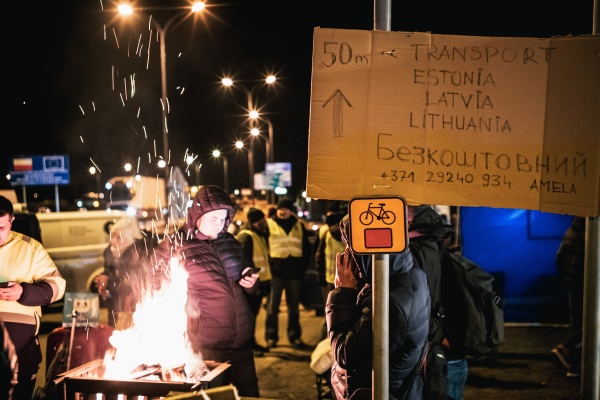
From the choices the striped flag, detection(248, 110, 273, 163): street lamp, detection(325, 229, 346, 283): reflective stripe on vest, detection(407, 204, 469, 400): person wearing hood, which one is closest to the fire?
detection(407, 204, 469, 400): person wearing hood

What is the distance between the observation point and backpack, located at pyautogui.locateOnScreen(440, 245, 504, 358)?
3756 mm

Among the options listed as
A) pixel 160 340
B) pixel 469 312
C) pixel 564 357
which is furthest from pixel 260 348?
pixel 469 312

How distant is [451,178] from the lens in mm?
2621

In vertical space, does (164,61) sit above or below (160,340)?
above

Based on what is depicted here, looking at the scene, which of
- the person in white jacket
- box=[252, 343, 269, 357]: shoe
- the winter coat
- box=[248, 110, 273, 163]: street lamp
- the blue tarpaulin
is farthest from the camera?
box=[248, 110, 273, 163]: street lamp

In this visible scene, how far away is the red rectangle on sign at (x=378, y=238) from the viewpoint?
2.52 meters

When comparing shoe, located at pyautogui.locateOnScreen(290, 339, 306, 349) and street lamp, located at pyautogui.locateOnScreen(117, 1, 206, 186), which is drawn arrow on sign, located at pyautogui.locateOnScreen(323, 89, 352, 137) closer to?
shoe, located at pyautogui.locateOnScreen(290, 339, 306, 349)

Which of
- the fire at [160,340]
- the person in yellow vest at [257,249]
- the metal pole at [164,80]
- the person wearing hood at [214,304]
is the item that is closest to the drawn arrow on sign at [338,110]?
the fire at [160,340]

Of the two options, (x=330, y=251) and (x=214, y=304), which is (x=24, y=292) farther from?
(x=330, y=251)

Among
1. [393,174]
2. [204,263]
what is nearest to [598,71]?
[393,174]

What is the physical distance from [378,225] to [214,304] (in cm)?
223

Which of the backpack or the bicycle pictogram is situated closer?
the bicycle pictogram

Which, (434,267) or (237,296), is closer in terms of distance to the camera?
(434,267)

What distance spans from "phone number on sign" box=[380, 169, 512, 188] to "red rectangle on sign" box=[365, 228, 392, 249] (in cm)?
27
